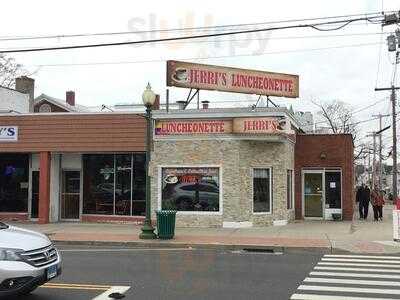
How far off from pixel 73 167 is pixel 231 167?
7091mm

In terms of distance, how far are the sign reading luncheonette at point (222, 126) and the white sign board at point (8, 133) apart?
600 cm

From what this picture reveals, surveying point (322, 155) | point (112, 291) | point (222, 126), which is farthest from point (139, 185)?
point (112, 291)

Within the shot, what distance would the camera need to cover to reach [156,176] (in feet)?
74.9

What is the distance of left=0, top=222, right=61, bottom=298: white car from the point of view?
298 inches

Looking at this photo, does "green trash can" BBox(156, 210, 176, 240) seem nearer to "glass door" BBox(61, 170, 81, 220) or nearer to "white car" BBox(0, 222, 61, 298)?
"glass door" BBox(61, 170, 81, 220)

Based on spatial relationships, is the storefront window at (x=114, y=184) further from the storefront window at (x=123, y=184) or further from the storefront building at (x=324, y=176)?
the storefront building at (x=324, y=176)

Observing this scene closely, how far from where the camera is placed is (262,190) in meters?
22.8

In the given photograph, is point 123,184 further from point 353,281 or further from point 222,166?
point 353,281

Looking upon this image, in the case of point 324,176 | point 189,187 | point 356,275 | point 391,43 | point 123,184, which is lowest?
point 356,275

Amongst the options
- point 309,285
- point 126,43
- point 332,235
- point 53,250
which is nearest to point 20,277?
point 53,250

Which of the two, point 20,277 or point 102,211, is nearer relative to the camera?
point 20,277

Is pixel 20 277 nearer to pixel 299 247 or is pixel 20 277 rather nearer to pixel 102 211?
pixel 299 247

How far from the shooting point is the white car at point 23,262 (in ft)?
24.8

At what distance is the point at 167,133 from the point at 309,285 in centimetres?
1299
